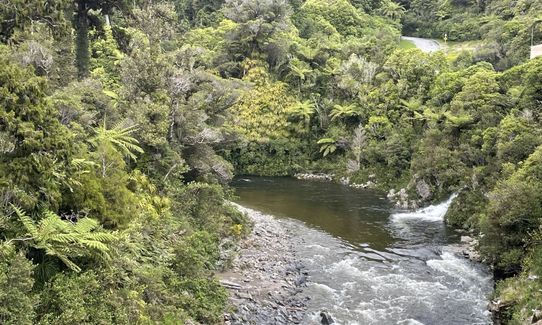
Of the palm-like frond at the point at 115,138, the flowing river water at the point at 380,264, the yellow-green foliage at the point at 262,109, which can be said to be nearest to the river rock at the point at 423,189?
the flowing river water at the point at 380,264

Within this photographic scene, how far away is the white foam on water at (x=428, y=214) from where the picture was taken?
25906 millimetres

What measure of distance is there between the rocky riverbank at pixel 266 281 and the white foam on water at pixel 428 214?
7.18m

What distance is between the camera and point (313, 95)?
143 feet

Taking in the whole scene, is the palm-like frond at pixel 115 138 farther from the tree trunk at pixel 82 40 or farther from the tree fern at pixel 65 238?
the tree trunk at pixel 82 40

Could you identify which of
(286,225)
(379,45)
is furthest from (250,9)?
(286,225)

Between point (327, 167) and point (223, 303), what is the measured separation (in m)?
27.2

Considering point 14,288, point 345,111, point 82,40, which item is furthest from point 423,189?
point 14,288

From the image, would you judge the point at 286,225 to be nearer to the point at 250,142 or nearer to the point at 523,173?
the point at 523,173

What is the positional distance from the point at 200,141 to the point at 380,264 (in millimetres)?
9427

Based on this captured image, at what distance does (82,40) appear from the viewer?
21.4 meters

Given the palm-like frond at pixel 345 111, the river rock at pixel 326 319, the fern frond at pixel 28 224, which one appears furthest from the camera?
the palm-like frond at pixel 345 111

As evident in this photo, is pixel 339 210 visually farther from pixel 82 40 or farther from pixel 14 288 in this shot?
pixel 14 288

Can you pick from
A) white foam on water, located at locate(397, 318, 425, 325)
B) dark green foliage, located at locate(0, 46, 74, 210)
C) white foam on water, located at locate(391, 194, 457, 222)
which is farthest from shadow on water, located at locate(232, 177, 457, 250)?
dark green foliage, located at locate(0, 46, 74, 210)

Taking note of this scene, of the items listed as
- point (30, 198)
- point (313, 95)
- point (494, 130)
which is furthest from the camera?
point (313, 95)
